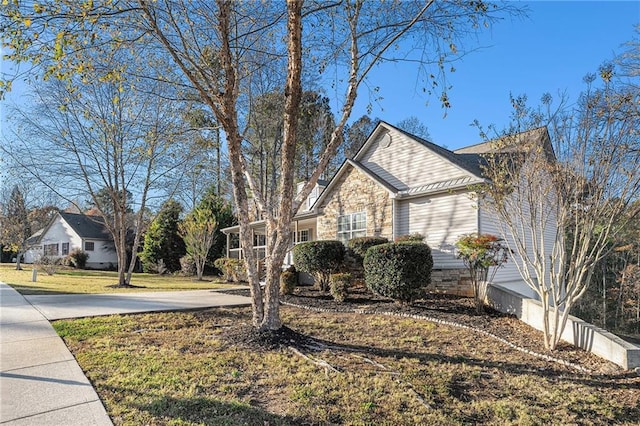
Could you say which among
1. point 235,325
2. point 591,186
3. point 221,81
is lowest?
point 235,325

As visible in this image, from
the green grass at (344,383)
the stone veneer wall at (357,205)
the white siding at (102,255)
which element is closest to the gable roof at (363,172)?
the stone veneer wall at (357,205)

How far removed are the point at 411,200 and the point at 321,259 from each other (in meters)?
3.63

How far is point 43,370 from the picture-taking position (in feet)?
14.1

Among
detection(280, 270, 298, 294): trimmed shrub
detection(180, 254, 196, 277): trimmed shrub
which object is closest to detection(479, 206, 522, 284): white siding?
detection(280, 270, 298, 294): trimmed shrub

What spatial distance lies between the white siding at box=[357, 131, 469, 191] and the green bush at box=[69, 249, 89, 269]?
26333 mm

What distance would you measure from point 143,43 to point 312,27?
2.97 m

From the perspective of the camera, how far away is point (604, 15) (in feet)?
24.0

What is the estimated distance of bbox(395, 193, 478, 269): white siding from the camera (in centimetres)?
1057

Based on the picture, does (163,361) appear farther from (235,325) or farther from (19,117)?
(19,117)

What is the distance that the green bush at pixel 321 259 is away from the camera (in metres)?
11.2

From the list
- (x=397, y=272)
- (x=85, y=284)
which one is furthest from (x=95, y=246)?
(x=397, y=272)

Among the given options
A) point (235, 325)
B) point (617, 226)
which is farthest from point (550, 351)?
point (235, 325)

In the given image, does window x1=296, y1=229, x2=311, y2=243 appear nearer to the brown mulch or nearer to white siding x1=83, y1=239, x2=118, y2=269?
the brown mulch

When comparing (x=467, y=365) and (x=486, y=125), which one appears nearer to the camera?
(x=467, y=365)
